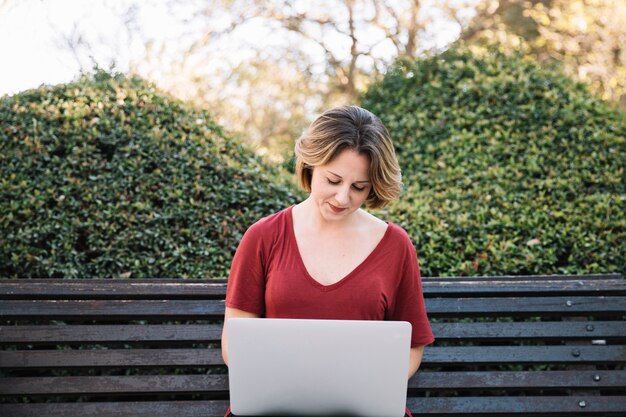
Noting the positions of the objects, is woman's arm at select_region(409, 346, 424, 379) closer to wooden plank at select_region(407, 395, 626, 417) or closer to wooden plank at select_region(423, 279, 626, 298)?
wooden plank at select_region(407, 395, 626, 417)

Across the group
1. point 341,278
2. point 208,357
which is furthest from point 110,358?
point 341,278

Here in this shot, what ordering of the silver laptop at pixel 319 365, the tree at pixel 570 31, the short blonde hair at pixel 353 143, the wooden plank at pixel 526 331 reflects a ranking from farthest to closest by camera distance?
the tree at pixel 570 31, the wooden plank at pixel 526 331, the short blonde hair at pixel 353 143, the silver laptop at pixel 319 365

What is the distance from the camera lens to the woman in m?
2.15

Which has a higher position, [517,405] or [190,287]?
[190,287]

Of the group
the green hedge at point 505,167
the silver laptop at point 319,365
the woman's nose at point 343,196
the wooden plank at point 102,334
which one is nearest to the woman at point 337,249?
the woman's nose at point 343,196

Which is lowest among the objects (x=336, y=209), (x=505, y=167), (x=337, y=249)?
(x=337, y=249)

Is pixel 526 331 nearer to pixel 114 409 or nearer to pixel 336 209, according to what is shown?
pixel 336 209

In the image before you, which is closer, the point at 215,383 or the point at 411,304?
the point at 411,304

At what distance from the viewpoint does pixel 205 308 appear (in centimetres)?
276

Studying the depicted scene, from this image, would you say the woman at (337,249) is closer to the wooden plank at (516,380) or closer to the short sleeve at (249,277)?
the short sleeve at (249,277)

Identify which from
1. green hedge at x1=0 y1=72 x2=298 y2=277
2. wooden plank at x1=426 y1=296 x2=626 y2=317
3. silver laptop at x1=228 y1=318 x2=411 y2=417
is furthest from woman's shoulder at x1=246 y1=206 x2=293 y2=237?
green hedge at x1=0 y1=72 x2=298 y2=277

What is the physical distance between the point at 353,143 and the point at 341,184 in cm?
14

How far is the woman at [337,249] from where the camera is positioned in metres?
2.15

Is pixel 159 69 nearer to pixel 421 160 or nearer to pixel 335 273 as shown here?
pixel 421 160
